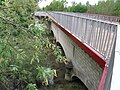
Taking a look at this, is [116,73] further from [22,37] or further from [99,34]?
[99,34]

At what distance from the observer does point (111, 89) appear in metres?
1.00

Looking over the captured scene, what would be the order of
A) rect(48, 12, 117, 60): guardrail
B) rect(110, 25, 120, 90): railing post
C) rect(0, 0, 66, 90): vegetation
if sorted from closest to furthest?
rect(110, 25, 120, 90): railing post < rect(0, 0, 66, 90): vegetation < rect(48, 12, 117, 60): guardrail

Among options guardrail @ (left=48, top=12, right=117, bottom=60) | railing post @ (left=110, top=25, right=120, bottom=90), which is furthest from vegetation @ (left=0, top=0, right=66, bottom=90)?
guardrail @ (left=48, top=12, right=117, bottom=60)

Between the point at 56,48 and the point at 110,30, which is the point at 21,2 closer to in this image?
the point at 56,48

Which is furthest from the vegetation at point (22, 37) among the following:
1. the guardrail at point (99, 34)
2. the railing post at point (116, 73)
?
the guardrail at point (99, 34)

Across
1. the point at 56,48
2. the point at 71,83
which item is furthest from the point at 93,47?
the point at 71,83

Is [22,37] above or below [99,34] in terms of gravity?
above

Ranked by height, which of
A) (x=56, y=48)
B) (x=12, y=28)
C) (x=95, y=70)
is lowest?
(x=95, y=70)

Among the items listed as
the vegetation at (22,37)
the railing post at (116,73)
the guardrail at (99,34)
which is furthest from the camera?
the guardrail at (99,34)

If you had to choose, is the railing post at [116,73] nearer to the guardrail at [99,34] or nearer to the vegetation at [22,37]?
the vegetation at [22,37]

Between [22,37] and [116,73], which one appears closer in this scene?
[116,73]

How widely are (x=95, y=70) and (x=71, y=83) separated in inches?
232

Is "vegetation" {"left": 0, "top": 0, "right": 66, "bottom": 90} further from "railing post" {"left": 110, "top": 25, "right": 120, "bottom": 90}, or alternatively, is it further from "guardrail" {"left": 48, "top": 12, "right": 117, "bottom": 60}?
"guardrail" {"left": 48, "top": 12, "right": 117, "bottom": 60}

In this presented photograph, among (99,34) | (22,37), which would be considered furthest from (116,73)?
(99,34)
